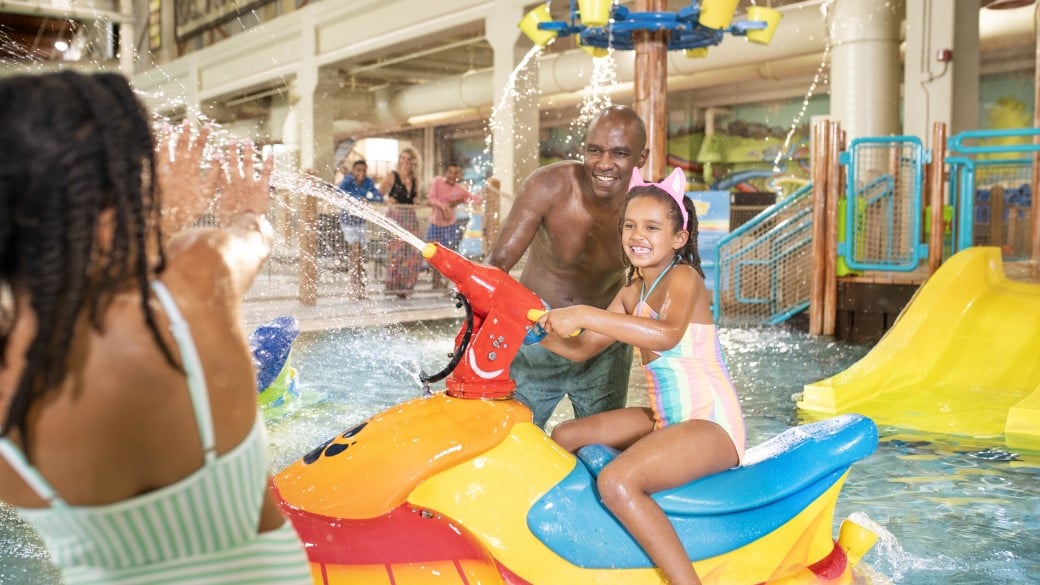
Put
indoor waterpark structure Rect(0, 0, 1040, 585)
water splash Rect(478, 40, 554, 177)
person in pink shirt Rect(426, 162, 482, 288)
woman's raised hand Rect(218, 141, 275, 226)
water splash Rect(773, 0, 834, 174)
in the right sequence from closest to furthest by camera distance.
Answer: woman's raised hand Rect(218, 141, 275, 226), indoor waterpark structure Rect(0, 0, 1040, 585), person in pink shirt Rect(426, 162, 482, 288), water splash Rect(478, 40, 554, 177), water splash Rect(773, 0, 834, 174)

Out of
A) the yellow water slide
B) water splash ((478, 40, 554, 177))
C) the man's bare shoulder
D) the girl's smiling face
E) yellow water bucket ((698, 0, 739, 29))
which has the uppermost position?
water splash ((478, 40, 554, 177))

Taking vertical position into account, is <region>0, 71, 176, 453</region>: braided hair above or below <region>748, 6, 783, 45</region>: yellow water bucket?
below

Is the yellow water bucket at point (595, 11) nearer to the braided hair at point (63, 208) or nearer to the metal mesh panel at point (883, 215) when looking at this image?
the metal mesh panel at point (883, 215)

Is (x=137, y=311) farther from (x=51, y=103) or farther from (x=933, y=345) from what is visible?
(x=933, y=345)

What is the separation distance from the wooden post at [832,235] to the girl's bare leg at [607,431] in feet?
23.5

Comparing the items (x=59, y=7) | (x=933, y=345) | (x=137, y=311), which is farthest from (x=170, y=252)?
(x=59, y=7)

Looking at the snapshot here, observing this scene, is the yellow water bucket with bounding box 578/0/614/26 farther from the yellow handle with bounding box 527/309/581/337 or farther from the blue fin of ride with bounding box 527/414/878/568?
the yellow handle with bounding box 527/309/581/337

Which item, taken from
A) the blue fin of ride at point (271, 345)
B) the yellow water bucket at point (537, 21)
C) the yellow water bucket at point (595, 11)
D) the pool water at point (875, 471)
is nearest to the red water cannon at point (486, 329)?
the pool water at point (875, 471)

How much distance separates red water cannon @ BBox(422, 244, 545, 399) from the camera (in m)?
2.41

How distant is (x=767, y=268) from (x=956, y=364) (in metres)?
4.01

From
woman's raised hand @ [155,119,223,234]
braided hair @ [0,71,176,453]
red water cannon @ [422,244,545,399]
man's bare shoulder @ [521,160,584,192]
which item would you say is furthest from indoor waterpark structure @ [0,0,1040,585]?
man's bare shoulder @ [521,160,584,192]

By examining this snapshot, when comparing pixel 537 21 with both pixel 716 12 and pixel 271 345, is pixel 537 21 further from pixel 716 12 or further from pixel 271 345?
pixel 271 345

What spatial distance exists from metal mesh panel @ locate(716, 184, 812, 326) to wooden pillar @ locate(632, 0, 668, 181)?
4.19 meters

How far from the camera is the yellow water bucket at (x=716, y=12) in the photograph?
595cm
